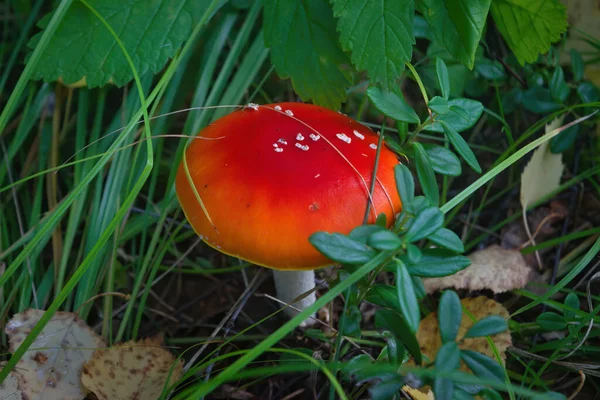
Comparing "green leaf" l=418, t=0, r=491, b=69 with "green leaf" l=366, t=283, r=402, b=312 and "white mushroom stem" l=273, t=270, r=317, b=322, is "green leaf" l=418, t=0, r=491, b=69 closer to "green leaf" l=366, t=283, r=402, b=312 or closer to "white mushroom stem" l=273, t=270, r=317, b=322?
"green leaf" l=366, t=283, r=402, b=312

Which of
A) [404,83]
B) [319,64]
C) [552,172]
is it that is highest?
[319,64]

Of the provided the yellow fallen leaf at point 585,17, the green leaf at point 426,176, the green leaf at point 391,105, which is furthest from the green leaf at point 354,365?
the yellow fallen leaf at point 585,17

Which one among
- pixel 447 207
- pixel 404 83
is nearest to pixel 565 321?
pixel 447 207

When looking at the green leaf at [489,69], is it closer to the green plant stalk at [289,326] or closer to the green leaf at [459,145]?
the green leaf at [459,145]

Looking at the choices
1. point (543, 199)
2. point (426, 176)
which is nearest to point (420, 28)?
point (543, 199)

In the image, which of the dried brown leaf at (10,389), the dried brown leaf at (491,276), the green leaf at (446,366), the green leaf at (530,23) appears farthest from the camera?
the dried brown leaf at (491,276)

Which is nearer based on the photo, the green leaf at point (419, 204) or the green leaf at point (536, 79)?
the green leaf at point (419, 204)

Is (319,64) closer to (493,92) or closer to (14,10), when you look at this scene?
(493,92)
